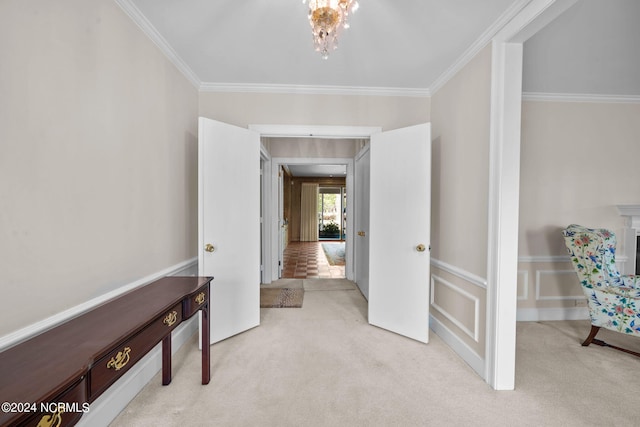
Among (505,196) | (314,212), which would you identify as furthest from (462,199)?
(314,212)

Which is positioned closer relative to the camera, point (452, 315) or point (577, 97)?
point (452, 315)

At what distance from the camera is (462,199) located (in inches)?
95.8

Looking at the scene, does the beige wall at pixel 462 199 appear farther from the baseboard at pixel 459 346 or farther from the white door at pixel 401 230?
the white door at pixel 401 230

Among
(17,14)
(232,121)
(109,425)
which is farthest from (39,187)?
(232,121)

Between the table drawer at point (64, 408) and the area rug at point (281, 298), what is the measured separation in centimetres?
272

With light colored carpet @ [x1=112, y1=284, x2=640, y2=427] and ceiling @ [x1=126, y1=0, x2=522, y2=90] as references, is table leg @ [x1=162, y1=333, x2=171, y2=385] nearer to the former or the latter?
light colored carpet @ [x1=112, y1=284, x2=640, y2=427]

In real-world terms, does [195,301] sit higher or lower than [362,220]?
lower

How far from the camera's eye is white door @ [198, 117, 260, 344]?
2482 millimetres

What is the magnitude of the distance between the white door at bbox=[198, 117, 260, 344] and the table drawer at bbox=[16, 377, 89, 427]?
1.62 m

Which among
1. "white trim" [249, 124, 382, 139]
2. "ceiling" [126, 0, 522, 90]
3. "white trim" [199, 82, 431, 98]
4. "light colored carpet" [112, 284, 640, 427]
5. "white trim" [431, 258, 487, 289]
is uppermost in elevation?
"ceiling" [126, 0, 522, 90]

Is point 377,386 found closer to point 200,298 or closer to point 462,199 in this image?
point 200,298

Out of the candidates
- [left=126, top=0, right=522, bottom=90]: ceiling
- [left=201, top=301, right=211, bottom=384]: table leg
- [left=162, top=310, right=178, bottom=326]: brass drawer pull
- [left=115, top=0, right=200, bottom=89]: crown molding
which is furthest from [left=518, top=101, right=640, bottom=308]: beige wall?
[left=115, top=0, right=200, bottom=89]: crown molding

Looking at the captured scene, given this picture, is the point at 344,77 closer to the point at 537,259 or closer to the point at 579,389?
the point at 537,259

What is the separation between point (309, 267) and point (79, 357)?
5316 mm
